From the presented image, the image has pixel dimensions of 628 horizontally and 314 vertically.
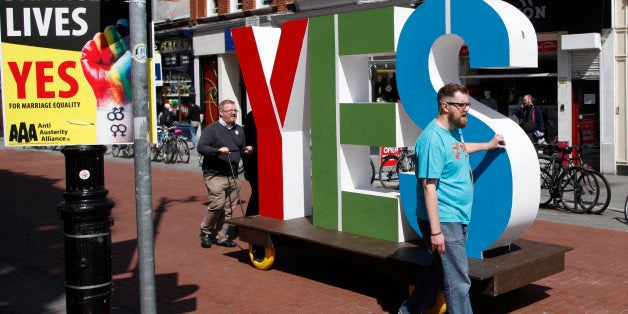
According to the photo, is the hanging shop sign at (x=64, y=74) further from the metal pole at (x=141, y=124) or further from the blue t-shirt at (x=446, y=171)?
the blue t-shirt at (x=446, y=171)

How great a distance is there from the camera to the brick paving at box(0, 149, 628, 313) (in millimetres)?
7098

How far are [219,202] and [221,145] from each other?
2.43 feet

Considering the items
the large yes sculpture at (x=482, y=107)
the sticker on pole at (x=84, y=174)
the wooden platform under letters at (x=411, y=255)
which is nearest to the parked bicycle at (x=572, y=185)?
the wooden platform under letters at (x=411, y=255)

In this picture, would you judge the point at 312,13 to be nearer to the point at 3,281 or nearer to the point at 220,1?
the point at 3,281

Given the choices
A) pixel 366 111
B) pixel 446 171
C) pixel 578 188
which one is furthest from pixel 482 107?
pixel 578 188

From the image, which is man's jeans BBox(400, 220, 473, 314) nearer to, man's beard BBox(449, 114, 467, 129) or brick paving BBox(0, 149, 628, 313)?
man's beard BBox(449, 114, 467, 129)

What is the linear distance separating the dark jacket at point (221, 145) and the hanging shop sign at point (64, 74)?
15.3 feet

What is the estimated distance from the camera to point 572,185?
1187 centimetres

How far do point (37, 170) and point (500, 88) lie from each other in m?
12.8

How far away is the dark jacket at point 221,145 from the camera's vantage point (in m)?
9.55

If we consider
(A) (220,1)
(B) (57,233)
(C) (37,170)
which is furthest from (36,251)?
(A) (220,1)

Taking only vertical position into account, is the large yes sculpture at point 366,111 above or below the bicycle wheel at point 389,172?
above

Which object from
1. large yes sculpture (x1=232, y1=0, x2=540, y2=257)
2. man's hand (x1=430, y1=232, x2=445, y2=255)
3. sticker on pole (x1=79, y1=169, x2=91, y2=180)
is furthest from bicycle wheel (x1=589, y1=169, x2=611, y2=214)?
sticker on pole (x1=79, y1=169, x2=91, y2=180)

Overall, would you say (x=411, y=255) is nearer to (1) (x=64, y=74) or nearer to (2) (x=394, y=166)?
(1) (x=64, y=74)
